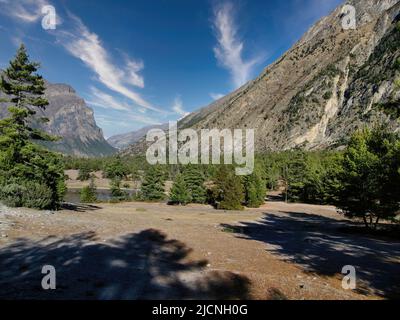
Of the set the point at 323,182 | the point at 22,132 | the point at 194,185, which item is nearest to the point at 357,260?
the point at 22,132

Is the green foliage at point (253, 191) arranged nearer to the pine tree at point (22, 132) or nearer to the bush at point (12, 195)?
the pine tree at point (22, 132)

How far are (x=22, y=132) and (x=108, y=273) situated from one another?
20.4 m

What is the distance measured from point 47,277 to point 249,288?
19.7 feet

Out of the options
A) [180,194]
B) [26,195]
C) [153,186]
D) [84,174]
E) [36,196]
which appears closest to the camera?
[26,195]

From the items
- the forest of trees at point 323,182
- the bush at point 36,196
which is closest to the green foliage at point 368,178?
the forest of trees at point 323,182

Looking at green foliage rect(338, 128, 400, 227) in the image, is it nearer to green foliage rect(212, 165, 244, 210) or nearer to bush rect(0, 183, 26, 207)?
green foliage rect(212, 165, 244, 210)

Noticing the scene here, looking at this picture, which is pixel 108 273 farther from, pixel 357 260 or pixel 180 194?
pixel 180 194

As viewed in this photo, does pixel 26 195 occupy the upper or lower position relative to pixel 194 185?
lower

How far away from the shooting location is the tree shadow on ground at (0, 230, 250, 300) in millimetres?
8641

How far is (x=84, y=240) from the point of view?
16.0 metres

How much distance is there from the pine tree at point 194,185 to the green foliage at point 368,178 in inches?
1492

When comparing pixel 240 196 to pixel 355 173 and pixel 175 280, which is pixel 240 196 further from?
pixel 175 280

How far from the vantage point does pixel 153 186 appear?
72562mm
